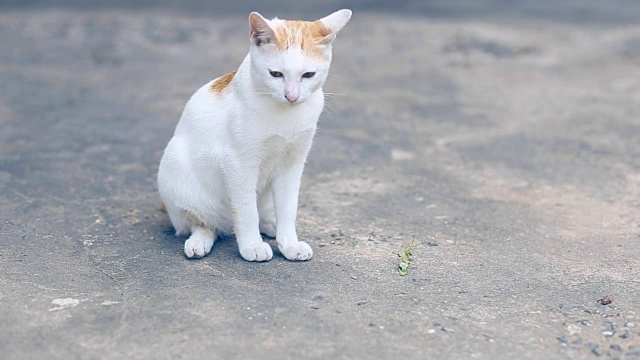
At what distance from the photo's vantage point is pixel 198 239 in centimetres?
351

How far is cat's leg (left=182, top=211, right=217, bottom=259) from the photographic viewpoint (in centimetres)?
346

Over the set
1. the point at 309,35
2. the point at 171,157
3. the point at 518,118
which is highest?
the point at 309,35

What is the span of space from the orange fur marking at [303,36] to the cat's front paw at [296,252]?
33.7 inches

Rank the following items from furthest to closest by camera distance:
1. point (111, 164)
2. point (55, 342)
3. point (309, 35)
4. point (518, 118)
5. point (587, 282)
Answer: point (518, 118) → point (111, 164) → point (587, 282) → point (309, 35) → point (55, 342)

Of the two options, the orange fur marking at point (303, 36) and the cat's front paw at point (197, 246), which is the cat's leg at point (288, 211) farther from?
the orange fur marking at point (303, 36)

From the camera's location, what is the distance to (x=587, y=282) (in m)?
3.38

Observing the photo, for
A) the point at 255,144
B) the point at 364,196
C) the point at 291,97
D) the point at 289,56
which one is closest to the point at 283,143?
the point at 255,144

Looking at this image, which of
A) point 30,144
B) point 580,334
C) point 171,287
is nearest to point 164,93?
point 30,144

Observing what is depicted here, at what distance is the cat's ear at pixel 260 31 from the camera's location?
3035 mm

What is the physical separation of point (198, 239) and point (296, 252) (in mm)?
437

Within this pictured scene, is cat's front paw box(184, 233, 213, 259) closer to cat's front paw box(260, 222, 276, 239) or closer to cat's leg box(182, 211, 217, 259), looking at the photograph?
cat's leg box(182, 211, 217, 259)

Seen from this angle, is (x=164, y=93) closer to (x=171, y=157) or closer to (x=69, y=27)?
(x=69, y=27)

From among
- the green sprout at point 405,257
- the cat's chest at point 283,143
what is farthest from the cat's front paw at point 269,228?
the green sprout at point 405,257

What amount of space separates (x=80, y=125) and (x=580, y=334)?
3.82m
